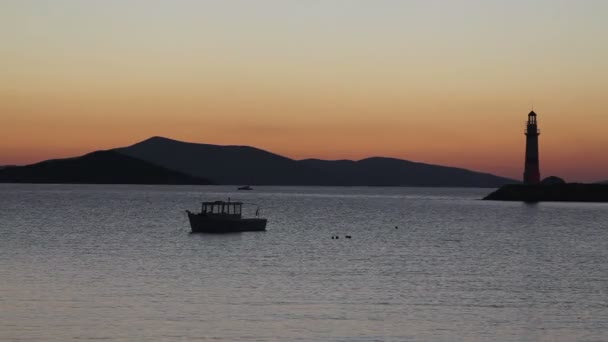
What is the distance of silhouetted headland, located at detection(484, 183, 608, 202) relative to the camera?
548ft

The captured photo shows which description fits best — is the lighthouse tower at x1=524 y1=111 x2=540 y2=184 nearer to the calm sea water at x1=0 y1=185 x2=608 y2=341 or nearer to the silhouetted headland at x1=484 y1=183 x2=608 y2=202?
the silhouetted headland at x1=484 y1=183 x2=608 y2=202

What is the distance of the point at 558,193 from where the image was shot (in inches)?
6836

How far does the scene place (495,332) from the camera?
100 ft

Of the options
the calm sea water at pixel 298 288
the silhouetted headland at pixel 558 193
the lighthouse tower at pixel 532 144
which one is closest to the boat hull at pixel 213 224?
the calm sea water at pixel 298 288

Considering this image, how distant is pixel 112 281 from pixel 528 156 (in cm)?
9743

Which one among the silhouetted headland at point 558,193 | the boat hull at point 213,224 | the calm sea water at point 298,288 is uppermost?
the silhouetted headland at point 558,193

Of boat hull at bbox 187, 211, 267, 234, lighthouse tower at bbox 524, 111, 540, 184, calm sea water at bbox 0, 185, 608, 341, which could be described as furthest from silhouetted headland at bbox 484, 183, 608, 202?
boat hull at bbox 187, 211, 267, 234

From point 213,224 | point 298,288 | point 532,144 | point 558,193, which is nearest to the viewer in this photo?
point 298,288

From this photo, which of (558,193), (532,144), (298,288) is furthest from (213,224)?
(558,193)

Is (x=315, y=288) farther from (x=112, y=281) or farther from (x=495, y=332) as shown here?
(x=495, y=332)

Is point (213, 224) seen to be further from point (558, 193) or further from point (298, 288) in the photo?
point (558, 193)

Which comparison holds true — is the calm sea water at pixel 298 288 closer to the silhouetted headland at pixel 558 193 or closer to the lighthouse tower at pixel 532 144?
the lighthouse tower at pixel 532 144

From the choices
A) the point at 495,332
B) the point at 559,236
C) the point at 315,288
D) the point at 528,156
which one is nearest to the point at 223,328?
the point at 495,332

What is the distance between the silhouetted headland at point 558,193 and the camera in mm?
167125
